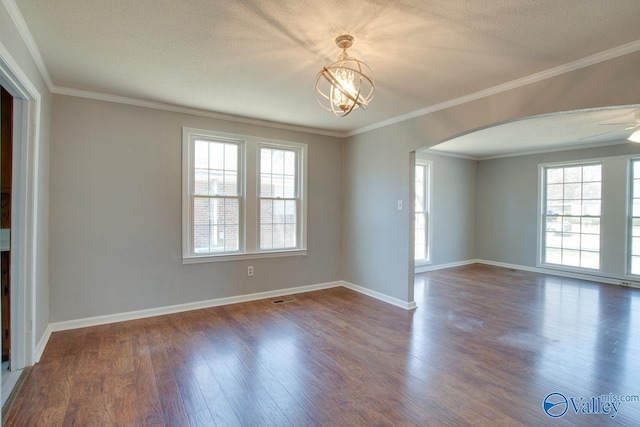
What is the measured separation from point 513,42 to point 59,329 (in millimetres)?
4950

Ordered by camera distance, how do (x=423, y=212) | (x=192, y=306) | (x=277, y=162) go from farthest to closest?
1. (x=423, y=212)
2. (x=277, y=162)
3. (x=192, y=306)

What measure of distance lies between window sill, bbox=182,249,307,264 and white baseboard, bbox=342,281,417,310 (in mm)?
957

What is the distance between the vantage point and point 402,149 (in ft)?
13.8

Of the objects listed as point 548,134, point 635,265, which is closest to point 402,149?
point 548,134

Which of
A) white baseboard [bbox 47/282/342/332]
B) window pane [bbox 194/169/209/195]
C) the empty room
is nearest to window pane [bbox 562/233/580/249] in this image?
the empty room

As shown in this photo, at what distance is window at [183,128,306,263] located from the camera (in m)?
4.03

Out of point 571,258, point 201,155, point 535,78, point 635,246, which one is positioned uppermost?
point 535,78

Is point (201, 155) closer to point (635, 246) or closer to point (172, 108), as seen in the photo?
point (172, 108)

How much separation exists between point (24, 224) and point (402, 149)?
13.1 ft

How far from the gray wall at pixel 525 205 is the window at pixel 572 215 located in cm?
16

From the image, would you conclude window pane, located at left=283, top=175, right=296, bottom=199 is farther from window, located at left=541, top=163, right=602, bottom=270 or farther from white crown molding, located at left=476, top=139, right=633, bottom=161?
window, located at left=541, top=163, right=602, bottom=270

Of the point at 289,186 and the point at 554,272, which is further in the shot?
the point at 554,272

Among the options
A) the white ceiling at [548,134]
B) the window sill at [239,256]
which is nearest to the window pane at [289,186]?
the window sill at [239,256]

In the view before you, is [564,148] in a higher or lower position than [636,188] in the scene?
higher
